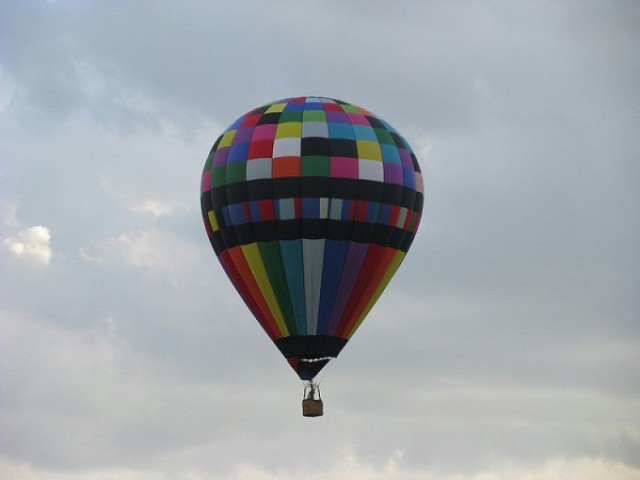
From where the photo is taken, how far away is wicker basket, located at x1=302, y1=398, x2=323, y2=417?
2896 inches

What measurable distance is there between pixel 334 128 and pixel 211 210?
15.5 feet

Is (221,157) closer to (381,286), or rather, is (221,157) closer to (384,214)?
(384,214)

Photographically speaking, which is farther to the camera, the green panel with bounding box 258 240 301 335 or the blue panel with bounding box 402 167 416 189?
the blue panel with bounding box 402 167 416 189

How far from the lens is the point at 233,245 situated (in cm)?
7500

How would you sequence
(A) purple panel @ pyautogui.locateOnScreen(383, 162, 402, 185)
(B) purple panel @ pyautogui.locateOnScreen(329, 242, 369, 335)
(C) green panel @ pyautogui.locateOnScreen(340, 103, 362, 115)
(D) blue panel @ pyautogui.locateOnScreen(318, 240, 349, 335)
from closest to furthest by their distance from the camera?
(D) blue panel @ pyautogui.locateOnScreen(318, 240, 349, 335), (B) purple panel @ pyautogui.locateOnScreen(329, 242, 369, 335), (A) purple panel @ pyautogui.locateOnScreen(383, 162, 402, 185), (C) green panel @ pyautogui.locateOnScreen(340, 103, 362, 115)

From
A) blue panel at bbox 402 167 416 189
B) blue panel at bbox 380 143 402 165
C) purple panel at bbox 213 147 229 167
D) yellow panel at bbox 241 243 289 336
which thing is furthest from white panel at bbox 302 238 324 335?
→ purple panel at bbox 213 147 229 167

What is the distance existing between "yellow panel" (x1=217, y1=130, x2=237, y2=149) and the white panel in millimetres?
4194

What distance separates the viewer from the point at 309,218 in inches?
2904

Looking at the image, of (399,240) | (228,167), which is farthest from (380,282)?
(228,167)

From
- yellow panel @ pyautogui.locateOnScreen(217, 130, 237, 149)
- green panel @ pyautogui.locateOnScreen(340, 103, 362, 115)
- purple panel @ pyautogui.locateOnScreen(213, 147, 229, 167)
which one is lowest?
purple panel @ pyautogui.locateOnScreen(213, 147, 229, 167)

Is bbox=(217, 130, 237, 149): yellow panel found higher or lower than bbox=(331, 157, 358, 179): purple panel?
higher

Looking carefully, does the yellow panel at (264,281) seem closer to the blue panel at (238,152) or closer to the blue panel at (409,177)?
the blue panel at (238,152)

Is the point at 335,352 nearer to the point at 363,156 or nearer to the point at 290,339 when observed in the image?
the point at 290,339

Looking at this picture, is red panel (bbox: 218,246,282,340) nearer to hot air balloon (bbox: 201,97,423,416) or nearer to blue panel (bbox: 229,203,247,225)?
hot air balloon (bbox: 201,97,423,416)
